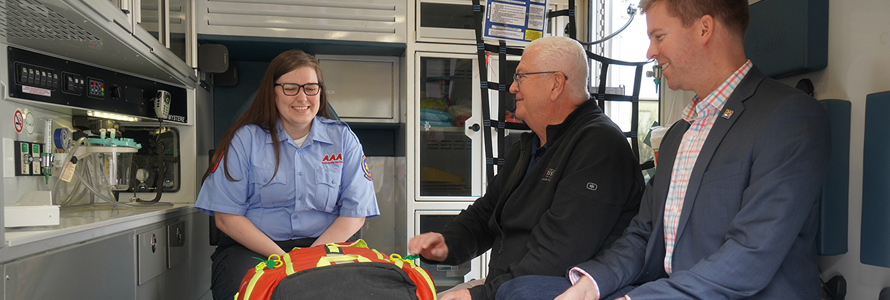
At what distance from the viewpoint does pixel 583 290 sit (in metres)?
1.24

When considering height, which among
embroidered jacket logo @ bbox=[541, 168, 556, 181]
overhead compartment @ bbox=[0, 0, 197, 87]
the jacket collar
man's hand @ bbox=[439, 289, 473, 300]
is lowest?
man's hand @ bbox=[439, 289, 473, 300]

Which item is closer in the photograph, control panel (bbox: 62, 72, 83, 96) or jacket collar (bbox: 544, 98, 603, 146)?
jacket collar (bbox: 544, 98, 603, 146)

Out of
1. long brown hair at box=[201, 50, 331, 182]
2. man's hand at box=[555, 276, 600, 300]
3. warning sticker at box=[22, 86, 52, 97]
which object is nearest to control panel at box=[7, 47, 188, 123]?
warning sticker at box=[22, 86, 52, 97]

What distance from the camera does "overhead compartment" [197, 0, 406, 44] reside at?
3193 millimetres

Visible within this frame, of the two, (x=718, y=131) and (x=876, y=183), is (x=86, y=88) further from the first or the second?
(x=876, y=183)

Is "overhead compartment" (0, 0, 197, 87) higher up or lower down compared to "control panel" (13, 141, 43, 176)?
higher up

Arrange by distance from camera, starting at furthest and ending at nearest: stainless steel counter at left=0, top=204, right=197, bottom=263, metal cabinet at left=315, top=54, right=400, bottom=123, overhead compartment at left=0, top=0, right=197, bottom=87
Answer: metal cabinet at left=315, top=54, right=400, bottom=123, overhead compartment at left=0, top=0, right=197, bottom=87, stainless steel counter at left=0, top=204, right=197, bottom=263

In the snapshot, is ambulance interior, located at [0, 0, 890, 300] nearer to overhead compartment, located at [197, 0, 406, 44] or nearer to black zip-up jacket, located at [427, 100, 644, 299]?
overhead compartment, located at [197, 0, 406, 44]

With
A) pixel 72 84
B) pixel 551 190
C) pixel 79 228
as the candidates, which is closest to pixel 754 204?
pixel 551 190

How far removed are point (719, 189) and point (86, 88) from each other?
91.6 inches

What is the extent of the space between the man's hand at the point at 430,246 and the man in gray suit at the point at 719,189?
1.42 ft

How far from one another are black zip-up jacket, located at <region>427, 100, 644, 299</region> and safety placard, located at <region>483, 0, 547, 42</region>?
1302 mm

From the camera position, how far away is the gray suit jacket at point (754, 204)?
100cm

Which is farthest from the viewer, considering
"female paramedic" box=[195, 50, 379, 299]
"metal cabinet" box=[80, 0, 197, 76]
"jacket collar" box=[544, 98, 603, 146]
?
"female paramedic" box=[195, 50, 379, 299]
